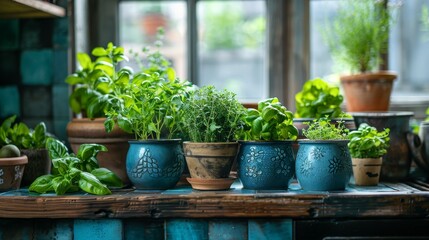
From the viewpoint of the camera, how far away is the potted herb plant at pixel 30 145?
1689 mm

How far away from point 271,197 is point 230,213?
0.10 m

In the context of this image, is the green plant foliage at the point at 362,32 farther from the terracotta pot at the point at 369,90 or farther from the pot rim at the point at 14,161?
the pot rim at the point at 14,161

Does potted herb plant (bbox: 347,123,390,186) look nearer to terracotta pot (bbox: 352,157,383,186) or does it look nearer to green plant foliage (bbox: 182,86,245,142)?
terracotta pot (bbox: 352,157,383,186)

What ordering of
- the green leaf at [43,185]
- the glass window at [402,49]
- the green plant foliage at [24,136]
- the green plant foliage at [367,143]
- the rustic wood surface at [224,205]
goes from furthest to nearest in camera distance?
1. the glass window at [402,49]
2. the green plant foliage at [24,136]
3. the green plant foliage at [367,143]
4. the green leaf at [43,185]
5. the rustic wood surface at [224,205]

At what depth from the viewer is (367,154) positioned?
64.2 inches

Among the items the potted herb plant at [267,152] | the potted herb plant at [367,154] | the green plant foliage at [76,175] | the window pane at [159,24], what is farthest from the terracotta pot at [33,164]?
the potted herb plant at [367,154]

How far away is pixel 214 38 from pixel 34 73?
801 mm

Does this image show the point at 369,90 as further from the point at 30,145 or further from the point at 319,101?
the point at 30,145

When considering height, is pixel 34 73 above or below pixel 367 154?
above

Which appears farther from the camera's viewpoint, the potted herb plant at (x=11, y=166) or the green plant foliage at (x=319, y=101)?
the green plant foliage at (x=319, y=101)

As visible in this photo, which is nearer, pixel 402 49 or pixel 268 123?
pixel 268 123

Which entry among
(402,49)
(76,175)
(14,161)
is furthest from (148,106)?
(402,49)

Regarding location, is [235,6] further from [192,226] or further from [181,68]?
[192,226]

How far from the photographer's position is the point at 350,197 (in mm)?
1408
